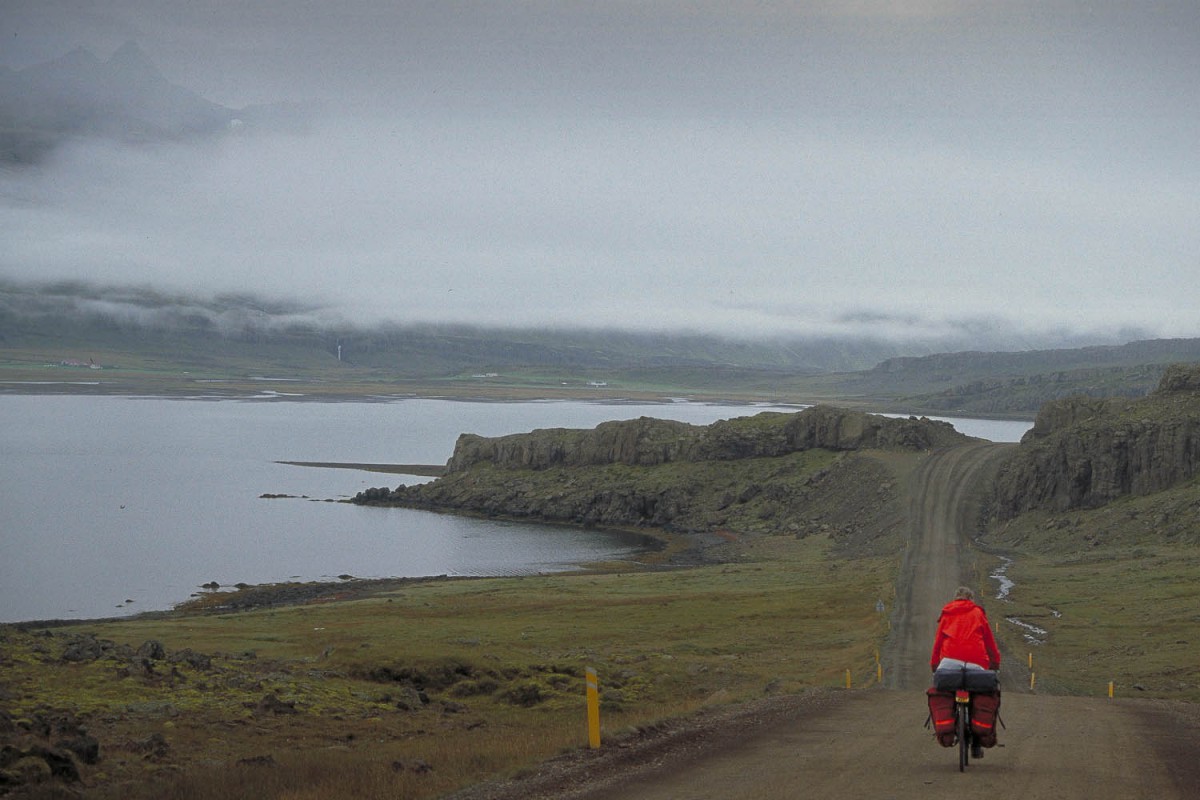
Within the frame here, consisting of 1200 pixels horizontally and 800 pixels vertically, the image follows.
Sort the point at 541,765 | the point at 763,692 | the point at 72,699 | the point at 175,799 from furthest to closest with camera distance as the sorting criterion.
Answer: the point at 763,692
the point at 72,699
the point at 541,765
the point at 175,799

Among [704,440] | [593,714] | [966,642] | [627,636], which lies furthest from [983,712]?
[704,440]

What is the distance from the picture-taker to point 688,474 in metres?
119

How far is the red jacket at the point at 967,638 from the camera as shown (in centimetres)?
1343

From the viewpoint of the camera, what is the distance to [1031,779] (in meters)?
13.4

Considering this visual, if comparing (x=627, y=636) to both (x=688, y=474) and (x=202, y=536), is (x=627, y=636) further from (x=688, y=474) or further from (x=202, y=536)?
(x=688, y=474)

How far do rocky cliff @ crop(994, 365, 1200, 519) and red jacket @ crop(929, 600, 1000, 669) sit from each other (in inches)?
2953

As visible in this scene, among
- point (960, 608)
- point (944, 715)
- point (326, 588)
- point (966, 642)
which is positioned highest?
point (960, 608)

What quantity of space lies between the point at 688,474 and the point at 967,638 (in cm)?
10570

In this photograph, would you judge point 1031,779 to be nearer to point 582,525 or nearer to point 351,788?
point 351,788

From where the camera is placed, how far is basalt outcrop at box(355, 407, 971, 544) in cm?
10700

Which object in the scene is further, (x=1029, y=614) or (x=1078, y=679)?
(x=1029, y=614)

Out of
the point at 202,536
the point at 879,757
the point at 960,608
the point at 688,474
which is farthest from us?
the point at 688,474

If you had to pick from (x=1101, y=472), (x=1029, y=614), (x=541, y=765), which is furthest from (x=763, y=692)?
(x=1101, y=472)

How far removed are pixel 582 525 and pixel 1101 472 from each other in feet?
169
